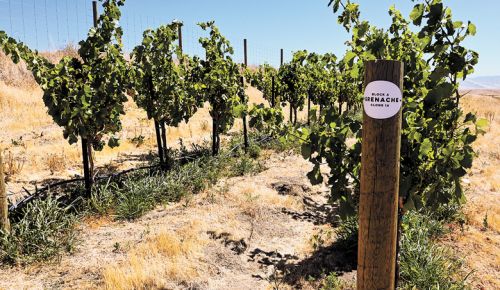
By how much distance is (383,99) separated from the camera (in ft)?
6.33

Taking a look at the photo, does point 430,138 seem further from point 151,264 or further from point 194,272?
point 151,264

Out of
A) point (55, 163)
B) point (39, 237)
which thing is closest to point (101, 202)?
point (39, 237)

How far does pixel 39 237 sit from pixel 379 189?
13.4 feet

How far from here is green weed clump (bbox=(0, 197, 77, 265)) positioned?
4.24 m

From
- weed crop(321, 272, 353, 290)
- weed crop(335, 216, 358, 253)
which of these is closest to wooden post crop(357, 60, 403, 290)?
weed crop(321, 272, 353, 290)

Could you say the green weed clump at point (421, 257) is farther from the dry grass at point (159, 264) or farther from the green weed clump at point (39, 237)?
the green weed clump at point (39, 237)

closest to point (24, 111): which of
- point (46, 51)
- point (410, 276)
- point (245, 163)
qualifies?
point (245, 163)

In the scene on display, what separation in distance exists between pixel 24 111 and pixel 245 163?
10472mm

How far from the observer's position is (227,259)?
14.8ft

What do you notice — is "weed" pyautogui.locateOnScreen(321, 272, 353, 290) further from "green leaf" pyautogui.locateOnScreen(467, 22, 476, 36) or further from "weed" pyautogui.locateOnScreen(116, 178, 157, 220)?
"weed" pyautogui.locateOnScreen(116, 178, 157, 220)

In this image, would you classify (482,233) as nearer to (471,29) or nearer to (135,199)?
(471,29)

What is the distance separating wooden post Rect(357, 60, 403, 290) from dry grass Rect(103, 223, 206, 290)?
2.36m

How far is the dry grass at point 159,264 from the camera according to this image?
3801 mm

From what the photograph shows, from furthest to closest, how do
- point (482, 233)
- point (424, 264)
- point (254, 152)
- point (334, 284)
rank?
point (254, 152)
point (482, 233)
point (424, 264)
point (334, 284)
